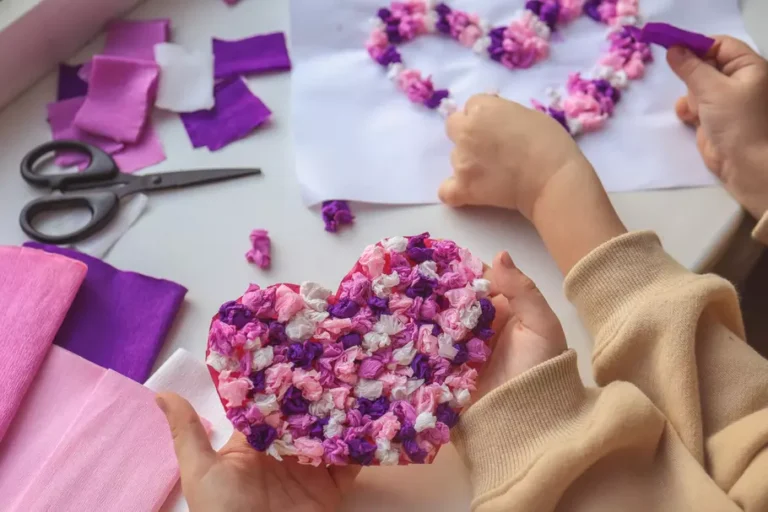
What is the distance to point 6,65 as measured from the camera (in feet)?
2.01

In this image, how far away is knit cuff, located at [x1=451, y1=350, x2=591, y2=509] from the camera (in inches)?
17.8

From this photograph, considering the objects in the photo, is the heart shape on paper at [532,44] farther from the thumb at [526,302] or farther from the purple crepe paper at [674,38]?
the thumb at [526,302]

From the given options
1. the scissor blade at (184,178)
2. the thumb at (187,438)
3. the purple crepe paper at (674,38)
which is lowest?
the thumb at (187,438)

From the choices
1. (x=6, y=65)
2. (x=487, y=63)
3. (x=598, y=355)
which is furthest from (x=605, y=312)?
(x=6, y=65)

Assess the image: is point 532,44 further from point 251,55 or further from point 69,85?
point 69,85

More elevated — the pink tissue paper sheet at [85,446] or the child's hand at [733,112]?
the child's hand at [733,112]

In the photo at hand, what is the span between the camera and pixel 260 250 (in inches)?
22.2

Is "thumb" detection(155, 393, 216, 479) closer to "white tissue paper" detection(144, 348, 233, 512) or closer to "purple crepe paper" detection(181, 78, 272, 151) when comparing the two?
"white tissue paper" detection(144, 348, 233, 512)

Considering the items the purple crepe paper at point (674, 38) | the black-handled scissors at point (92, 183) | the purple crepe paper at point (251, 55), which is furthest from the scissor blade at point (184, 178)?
the purple crepe paper at point (674, 38)

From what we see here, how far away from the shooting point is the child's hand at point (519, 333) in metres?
0.48

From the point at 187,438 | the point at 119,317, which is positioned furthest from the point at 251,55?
the point at 187,438

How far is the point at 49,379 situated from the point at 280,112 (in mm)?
292

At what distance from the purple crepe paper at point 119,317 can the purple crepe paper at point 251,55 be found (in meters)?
0.22

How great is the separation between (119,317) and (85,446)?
0.10 metres
